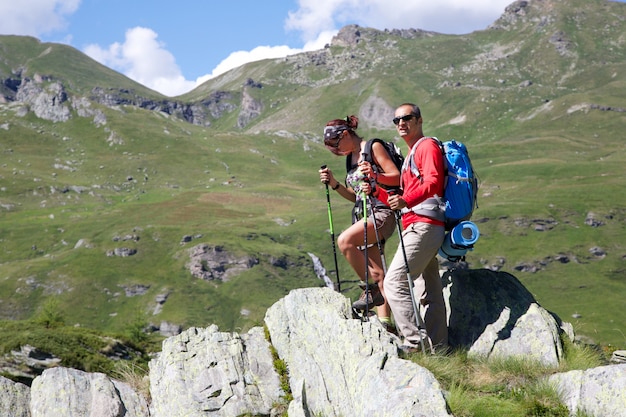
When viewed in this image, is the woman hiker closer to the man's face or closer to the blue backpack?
the man's face

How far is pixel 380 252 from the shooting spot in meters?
11.8

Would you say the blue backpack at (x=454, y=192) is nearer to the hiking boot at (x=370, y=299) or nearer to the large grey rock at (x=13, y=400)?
the hiking boot at (x=370, y=299)

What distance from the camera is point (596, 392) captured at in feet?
25.6

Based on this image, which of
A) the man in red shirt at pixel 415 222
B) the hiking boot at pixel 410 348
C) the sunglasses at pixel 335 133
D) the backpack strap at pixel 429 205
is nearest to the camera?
the man in red shirt at pixel 415 222

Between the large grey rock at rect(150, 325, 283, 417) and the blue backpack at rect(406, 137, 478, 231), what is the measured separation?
427 centimetres

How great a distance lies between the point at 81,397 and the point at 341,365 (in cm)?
522

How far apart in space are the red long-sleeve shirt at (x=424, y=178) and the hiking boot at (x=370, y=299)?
6.20ft

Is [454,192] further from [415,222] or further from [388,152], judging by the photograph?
[388,152]

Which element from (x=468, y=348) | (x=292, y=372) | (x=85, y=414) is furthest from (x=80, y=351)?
(x=468, y=348)

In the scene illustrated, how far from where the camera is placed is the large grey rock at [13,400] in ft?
34.9

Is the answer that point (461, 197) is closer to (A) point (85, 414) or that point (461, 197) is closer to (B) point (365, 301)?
(B) point (365, 301)

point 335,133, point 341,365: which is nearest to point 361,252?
point 335,133

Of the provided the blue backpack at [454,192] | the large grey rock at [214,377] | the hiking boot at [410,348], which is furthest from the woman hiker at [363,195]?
the large grey rock at [214,377]

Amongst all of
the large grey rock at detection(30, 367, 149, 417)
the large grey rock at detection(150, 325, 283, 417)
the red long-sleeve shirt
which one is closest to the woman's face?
the red long-sleeve shirt
